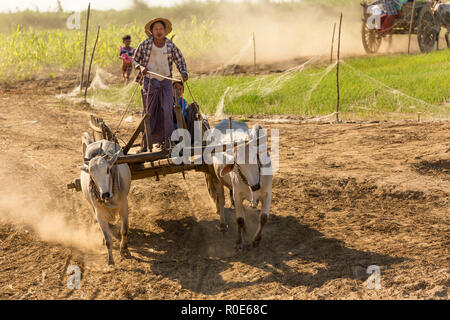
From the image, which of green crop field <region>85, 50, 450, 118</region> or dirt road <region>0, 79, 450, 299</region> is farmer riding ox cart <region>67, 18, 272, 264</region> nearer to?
dirt road <region>0, 79, 450, 299</region>

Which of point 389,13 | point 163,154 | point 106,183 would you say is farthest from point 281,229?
point 389,13

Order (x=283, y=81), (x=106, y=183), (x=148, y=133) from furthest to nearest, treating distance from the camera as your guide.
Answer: (x=283, y=81) → (x=148, y=133) → (x=106, y=183)

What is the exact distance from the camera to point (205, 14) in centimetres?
3441

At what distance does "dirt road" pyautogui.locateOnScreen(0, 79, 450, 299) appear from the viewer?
17.1ft

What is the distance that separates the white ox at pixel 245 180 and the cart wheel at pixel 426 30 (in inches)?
517

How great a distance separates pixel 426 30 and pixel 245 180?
14.4m

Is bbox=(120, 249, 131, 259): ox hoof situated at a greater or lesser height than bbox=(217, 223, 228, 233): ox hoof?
lesser

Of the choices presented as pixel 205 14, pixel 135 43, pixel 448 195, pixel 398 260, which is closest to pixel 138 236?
pixel 398 260

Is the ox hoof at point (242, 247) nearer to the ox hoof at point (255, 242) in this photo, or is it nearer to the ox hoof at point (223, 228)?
the ox hoof at point (255, 242)

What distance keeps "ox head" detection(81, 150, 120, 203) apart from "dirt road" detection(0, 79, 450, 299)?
88cm

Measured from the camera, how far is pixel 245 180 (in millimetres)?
5570

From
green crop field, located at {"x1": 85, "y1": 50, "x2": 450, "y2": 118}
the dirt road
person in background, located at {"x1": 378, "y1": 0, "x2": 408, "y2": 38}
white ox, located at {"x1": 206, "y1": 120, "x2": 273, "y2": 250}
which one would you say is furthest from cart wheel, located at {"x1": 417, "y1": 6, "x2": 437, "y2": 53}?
white ox, located at {"x1": 206, "y1": 120, "x2": 273, "y2": 250}

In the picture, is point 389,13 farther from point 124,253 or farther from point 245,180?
point 124,253
